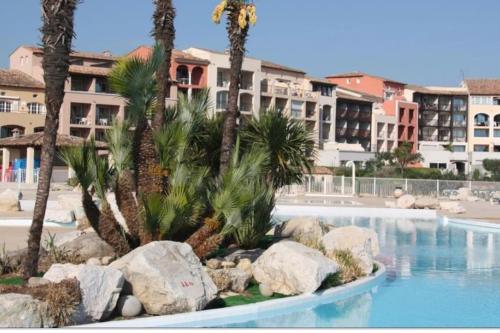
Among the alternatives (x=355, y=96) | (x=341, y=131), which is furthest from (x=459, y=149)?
(x=341, y=131)

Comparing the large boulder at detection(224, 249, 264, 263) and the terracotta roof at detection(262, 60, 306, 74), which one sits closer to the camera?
the large boulder at detection(224, 249, 264, 263)

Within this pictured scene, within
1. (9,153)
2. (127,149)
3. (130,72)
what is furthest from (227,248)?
(9,153)

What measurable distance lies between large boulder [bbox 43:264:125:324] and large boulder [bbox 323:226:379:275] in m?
5.52

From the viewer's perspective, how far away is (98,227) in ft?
41.0

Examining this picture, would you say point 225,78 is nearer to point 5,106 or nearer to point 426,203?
point 5,106

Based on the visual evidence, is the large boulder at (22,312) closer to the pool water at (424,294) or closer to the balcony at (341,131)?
the pool water at (424,294)

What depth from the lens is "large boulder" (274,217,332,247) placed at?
1628 centimetres

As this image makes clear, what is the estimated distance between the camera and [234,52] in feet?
48.8

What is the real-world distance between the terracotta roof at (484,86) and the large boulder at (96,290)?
93.5m

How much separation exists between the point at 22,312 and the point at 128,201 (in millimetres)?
4937

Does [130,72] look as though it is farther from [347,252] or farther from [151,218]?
[347,252]

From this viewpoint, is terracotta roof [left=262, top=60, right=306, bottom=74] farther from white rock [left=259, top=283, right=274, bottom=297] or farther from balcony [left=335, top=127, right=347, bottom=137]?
white rock [left=259, top=283, right=274, bottom=297]

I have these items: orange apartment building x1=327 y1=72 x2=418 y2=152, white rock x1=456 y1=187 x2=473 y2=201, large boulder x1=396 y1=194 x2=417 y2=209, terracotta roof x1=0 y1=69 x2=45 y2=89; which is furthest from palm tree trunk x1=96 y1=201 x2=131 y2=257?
orange apartment building x1=327 y1=72 x2=418 y2=152

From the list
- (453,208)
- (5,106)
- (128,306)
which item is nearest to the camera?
(128,306)
